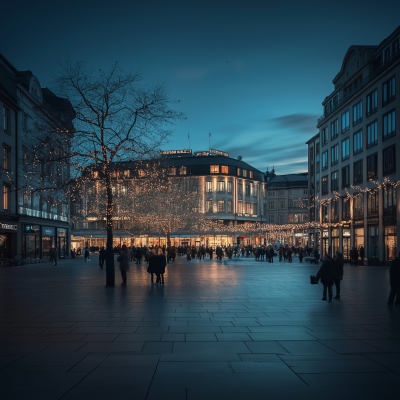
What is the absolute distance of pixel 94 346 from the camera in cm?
774

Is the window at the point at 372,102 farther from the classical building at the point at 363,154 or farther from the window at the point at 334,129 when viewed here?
the window at the point at 334,129

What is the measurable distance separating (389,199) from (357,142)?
29.2 ft

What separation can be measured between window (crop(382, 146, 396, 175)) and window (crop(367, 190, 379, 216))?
9.10 feet

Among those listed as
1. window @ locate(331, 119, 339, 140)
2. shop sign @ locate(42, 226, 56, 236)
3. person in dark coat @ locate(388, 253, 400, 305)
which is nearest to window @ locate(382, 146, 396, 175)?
window @ locate(331, 119, 339, 140)

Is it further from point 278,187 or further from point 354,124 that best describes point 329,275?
point 278,187

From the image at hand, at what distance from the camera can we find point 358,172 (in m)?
44.1

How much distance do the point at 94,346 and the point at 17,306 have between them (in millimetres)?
5982

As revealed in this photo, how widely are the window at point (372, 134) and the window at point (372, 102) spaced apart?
114 centimetres

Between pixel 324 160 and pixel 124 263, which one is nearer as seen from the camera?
pixel 124 263

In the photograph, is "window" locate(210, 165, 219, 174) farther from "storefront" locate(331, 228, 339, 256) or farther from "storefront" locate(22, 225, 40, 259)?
"storefront" locate(22, 225, 40, 259)

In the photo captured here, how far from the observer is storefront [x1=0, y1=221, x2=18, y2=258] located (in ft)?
117

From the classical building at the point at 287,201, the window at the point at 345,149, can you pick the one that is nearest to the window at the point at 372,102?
the window at the point at 345,149

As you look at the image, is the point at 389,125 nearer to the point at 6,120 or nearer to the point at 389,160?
the point at 389,160

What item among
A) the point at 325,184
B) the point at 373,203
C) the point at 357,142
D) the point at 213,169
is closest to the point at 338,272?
the point at 373,203
